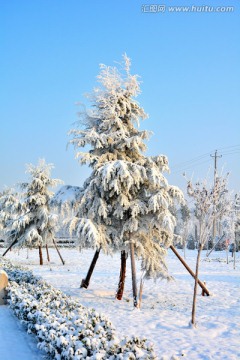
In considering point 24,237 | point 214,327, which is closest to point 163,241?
point 214,327

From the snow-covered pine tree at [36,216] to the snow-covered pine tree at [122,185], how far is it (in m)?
13.1

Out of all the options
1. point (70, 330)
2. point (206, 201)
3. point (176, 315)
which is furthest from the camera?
point (176, 315)

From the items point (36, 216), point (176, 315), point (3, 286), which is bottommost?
point (176, 315)

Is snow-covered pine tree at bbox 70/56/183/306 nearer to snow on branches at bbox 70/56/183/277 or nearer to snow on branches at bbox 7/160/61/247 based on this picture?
snow on branches at bbox 70/56/183/277

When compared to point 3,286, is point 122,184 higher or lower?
higher

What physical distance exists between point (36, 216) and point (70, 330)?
2056 cm

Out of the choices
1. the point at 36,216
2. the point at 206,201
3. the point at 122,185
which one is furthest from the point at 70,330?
the point at 36,216

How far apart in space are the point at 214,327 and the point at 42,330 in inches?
210

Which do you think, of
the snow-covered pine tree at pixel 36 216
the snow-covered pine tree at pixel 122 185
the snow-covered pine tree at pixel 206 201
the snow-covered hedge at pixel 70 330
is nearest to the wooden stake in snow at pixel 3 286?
the snow-covered hedge at pixel 70 330

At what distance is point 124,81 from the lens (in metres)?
14.3

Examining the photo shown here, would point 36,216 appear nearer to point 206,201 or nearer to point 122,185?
point 122,185

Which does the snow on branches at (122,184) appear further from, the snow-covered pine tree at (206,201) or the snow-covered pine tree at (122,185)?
the snow-covered pine tree at (206,201)

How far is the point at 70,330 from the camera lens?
6957mm

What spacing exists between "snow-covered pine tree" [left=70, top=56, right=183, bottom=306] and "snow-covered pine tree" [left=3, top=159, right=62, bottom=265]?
13.1 m
